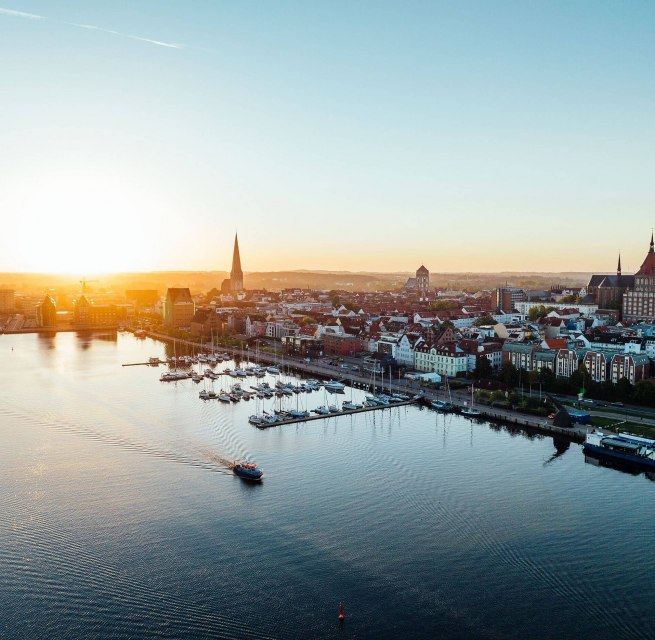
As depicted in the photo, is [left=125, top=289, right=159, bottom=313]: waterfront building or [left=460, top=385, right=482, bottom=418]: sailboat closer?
[left=460, top=385, right=482, bottom=418]: sailboat

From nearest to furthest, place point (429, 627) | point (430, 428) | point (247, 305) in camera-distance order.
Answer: point (429, 627) < point (430, 428) < point (247, 305)

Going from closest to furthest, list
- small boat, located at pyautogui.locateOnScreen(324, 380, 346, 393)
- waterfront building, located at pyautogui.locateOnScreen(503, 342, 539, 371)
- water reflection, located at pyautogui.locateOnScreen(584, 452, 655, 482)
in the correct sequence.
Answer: water reflection, located at pyautogui.locateOnScreen(584, 452, 655, 482) → small boat, located at pyautogui.locateOnScreen(324, 380, 346, 393) → waterfront building, located at pyautogui.locateOnScreen(503, 342, 539, 371)

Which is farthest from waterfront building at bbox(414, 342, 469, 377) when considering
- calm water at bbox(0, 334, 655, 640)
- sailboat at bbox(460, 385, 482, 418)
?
calm water at bbox(0, 334, 655, 640)

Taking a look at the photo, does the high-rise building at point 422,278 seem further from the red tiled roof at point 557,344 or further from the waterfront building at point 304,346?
the red tiled roof at point 557,344

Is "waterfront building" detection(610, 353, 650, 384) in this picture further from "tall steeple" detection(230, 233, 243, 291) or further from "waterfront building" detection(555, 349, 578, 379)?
"tall steeple" detection(230, 233, 243, 291)

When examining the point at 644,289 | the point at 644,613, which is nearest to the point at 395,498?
the point at 644,613

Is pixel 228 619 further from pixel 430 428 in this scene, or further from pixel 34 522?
pixel 430 428

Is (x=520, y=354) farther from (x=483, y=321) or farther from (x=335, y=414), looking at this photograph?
(x=483, y=321)

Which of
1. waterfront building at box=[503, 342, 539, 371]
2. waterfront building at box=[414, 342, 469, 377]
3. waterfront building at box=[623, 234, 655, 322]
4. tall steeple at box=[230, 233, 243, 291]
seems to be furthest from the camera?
tall steeple at box=[230, 233, 243, 291]

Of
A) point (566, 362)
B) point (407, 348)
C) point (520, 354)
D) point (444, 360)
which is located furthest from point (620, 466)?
point (407, 348)
